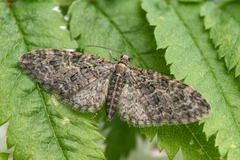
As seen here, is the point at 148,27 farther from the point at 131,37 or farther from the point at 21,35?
the point at 21,35

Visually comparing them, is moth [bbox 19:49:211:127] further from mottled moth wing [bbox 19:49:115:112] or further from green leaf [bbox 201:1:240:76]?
green leaf [bbox 201:1:240:76]

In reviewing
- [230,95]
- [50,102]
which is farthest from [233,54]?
[50,102]

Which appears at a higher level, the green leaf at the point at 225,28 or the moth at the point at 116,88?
the green leaf at the point at 225,28

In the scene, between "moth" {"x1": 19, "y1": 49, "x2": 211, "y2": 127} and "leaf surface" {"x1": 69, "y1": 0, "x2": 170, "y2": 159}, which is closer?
"moth" {"x1": 19, "y1": 49, "x2": 211, "y2": 127}

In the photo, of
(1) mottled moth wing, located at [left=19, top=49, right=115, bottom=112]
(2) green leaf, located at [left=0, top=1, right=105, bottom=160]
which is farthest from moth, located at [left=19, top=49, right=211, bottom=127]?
(2) green leaf, located at [left=0, top=1, right=105, bottom=160]

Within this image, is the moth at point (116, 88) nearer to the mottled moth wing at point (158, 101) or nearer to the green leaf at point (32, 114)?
the mottled moth wing at point (158, 101)

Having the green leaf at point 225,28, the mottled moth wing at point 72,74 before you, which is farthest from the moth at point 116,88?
the green leaf at point 225,28

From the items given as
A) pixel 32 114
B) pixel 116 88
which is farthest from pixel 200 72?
pixel 32 114
